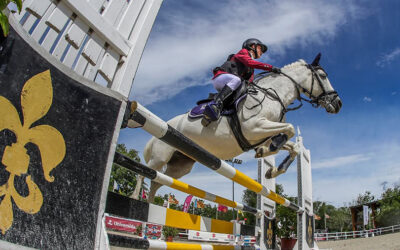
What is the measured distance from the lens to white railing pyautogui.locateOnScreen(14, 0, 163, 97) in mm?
851

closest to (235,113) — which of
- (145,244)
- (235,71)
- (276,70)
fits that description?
(235,71)

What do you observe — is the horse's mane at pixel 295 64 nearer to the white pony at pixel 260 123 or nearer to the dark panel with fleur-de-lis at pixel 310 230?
the white pony at pixel 260 123

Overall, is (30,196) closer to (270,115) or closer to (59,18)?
(59,18)

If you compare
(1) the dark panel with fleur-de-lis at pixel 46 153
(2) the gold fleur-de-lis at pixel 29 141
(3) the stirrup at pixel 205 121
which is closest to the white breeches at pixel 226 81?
(3) the stirrup at pixel 205 121

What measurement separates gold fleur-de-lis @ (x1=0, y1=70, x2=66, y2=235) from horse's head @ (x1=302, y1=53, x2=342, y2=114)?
282 cm

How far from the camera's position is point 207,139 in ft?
8.57

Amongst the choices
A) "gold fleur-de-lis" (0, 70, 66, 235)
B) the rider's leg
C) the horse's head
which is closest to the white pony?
the horse's head

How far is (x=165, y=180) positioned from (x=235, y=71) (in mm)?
1300

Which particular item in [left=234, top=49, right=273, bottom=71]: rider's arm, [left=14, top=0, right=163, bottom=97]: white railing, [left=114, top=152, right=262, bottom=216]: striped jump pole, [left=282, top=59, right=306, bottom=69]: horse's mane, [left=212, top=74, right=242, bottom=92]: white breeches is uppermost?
[left=282, top=59, right=306, bottom=69]: horse's mane

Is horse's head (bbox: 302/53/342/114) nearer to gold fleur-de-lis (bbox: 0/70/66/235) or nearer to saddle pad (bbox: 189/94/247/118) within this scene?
saddle pad (bbox: 189/94/247/118)

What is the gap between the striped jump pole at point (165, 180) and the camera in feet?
4.65

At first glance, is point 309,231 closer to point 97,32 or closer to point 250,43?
point 250,43

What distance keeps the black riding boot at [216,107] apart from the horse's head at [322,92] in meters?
1.03

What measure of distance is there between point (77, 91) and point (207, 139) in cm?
179
